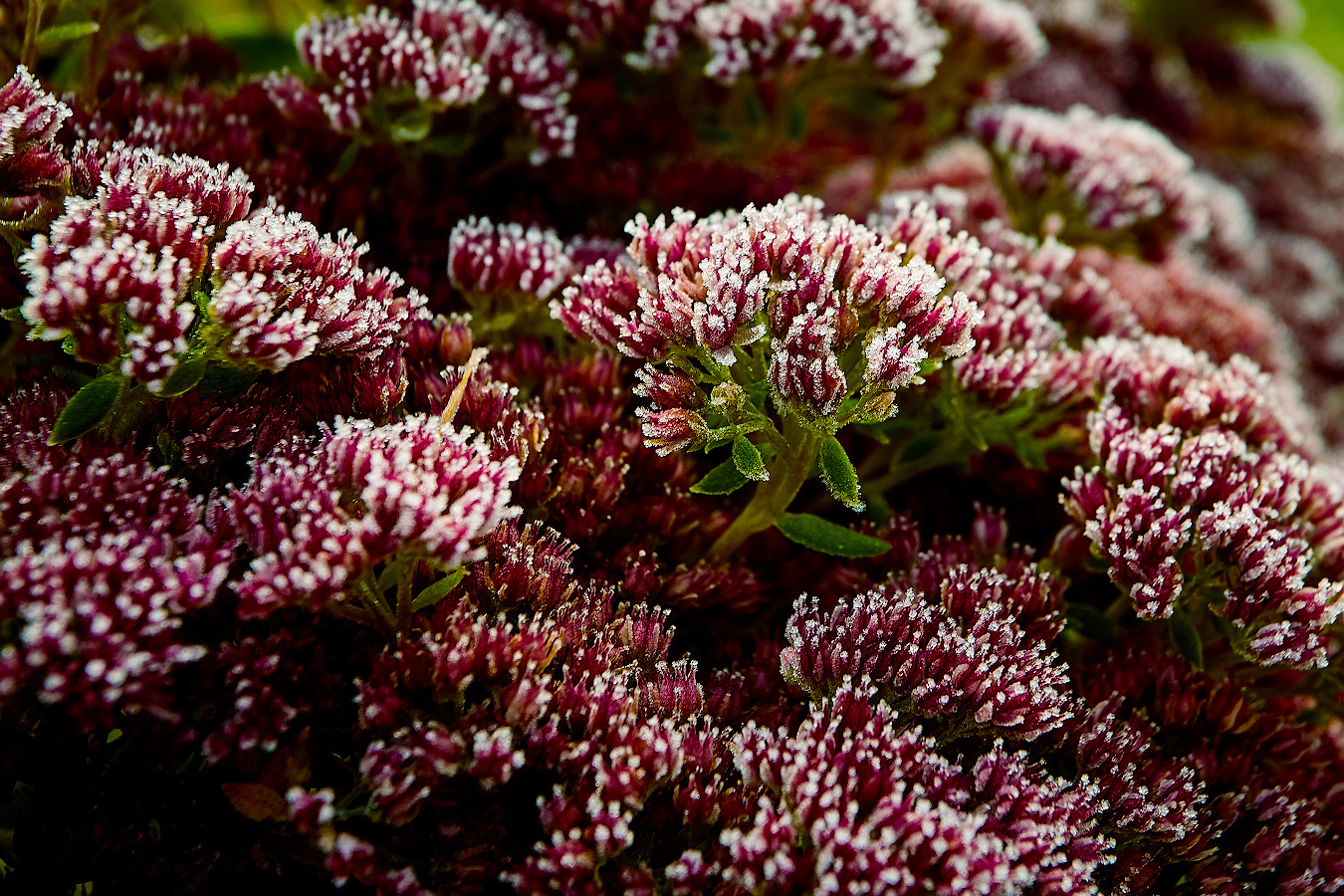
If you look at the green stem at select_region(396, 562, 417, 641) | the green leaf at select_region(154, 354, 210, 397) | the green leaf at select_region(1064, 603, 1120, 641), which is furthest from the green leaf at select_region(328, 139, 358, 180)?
the green leaf at select_region(1064, 603, 1120, 641)

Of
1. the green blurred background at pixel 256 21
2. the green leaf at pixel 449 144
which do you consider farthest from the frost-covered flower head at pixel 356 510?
the green blurred background at pixel 256 21

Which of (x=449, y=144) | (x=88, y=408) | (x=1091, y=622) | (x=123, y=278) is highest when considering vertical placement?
(x=123, y=278)

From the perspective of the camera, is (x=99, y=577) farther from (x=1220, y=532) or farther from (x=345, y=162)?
(x=1220, y=532)

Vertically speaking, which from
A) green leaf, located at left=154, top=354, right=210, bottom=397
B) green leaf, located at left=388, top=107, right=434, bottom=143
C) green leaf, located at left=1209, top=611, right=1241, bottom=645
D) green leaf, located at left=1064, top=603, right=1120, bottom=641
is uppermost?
green leaf, located at left=388, top=107, right=434, bottom=143

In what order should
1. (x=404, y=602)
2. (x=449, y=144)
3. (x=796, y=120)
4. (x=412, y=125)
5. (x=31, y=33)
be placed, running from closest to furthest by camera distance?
(x=404, y=602) < (x=31, y=33) < (x=412, y=125) < (x=449, y=144) < (x=796, y=120)

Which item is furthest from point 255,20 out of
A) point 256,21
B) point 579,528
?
point 579,528

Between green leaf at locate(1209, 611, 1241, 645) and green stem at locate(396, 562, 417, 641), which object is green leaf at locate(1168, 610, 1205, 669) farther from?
green stem at locate(396, 562, 417, 641)
